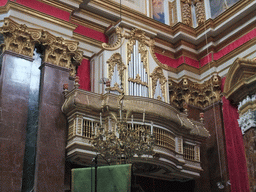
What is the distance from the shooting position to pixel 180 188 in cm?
1257

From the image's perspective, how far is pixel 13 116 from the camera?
9688 mm

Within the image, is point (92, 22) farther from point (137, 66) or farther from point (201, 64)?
point (201, 64)

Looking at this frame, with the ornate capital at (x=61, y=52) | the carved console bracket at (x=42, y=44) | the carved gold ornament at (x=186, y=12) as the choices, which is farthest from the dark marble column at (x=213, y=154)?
the carved console bracket at (x=42, y=44)

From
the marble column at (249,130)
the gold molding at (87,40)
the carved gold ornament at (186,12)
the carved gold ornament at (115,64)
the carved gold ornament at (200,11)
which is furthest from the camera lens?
the carved gold ornament at (186,12)

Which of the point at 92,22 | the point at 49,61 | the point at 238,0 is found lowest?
the point at 49,61

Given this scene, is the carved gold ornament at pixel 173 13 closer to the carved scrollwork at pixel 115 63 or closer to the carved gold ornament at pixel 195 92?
the carved gold ornament at pixel 195 92

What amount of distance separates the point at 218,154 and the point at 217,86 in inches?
82.4

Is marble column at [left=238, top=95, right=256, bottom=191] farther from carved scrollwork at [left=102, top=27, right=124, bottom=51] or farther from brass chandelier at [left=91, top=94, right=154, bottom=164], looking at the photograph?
carved scrollwork at [left=102, top=27, right=124, bottom=51]

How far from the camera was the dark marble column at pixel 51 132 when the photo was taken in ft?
31.3

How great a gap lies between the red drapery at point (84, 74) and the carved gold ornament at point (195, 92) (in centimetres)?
269

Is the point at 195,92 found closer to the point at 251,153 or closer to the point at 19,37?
the point at 251,153

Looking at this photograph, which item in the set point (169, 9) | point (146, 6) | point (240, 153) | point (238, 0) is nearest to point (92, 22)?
point (146, 6)

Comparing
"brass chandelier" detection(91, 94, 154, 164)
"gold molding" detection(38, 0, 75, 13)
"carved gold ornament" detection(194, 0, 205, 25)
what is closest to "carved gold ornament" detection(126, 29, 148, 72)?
"gold molding" detection(38, 0, 75, 13)

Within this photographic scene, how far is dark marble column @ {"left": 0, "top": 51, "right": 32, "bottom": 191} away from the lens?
914cm
